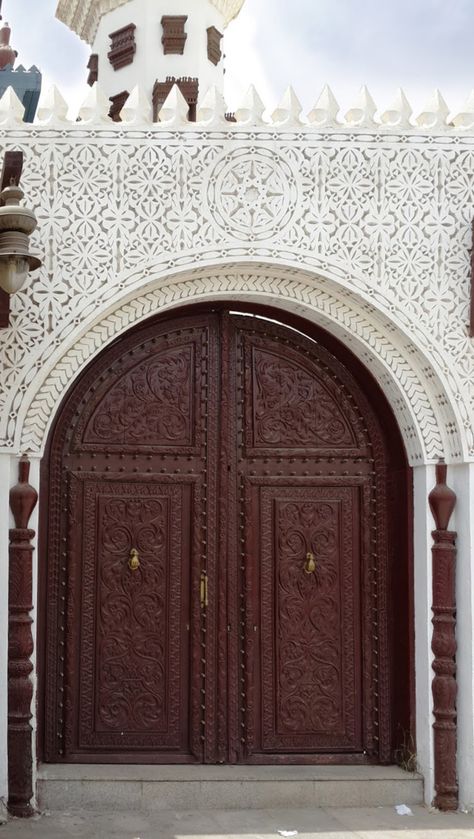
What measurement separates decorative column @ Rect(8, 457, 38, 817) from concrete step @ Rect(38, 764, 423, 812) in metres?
0.13

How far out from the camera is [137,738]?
13.3ft

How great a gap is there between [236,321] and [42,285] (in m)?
0.89

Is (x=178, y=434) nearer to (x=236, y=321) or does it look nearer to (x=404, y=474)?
(x=236, y=321)

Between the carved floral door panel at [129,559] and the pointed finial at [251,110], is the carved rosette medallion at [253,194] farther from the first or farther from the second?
the carved floral door panel at [129,559]

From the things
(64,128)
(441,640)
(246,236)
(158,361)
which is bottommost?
(441,640)

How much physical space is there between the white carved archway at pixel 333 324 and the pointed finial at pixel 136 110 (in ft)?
2.02

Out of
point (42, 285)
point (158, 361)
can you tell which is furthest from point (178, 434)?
point (42, 285)

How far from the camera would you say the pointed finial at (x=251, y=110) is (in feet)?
13.1

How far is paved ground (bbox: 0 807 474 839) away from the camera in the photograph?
351 cm

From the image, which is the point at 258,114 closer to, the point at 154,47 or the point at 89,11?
the point at 154,47

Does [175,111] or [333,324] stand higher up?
[175,111]

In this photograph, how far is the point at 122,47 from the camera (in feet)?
25.1

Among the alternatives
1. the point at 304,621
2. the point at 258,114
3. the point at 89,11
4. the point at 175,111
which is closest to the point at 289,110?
the point at 258,114

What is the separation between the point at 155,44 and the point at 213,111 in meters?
4.10
